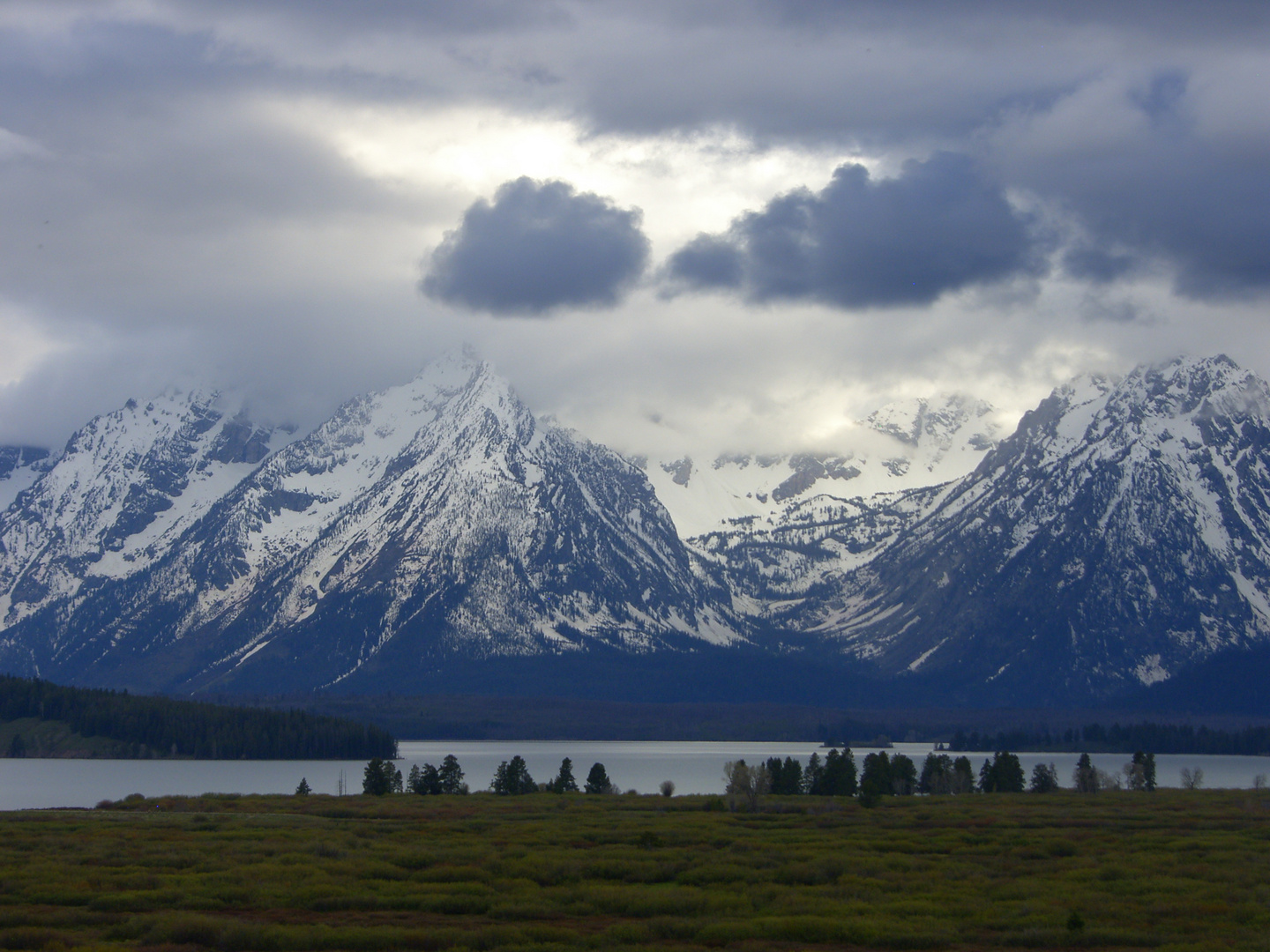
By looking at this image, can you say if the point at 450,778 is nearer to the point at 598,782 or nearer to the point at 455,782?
the point at 455,782

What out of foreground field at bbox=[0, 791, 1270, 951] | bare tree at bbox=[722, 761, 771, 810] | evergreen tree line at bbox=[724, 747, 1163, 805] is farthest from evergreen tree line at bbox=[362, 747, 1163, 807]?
foreground field at bbox=[0, 791, 1270, 951]

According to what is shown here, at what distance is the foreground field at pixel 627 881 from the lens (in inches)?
2403

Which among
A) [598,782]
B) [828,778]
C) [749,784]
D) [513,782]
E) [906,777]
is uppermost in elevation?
[906,777]

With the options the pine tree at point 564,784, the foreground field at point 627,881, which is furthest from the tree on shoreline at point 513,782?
the foreground field at point 627,881

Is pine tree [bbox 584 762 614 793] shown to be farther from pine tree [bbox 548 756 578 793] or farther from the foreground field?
the foreground field

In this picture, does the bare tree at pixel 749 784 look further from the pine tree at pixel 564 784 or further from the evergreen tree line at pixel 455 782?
the pine tree at pixel 564 784

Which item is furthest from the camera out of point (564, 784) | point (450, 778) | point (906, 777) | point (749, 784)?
point (906, 777)

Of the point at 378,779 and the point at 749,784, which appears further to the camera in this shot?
the point at 378,779

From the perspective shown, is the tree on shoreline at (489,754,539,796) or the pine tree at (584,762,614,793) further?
the tree on shoreline at (489,754,539,796)

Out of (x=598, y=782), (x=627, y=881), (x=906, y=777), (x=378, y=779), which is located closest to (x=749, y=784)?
(x=598, y=782)

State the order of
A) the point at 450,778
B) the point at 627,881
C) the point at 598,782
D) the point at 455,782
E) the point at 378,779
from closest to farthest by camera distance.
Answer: the point at 627,881 → the point at 598,782 → the point at 378,779 → the point at 455,782 → the point at 450,778

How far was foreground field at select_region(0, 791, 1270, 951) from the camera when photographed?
200 feet

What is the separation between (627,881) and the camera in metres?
78.8

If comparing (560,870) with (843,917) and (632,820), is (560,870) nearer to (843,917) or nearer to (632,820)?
(843,917)
